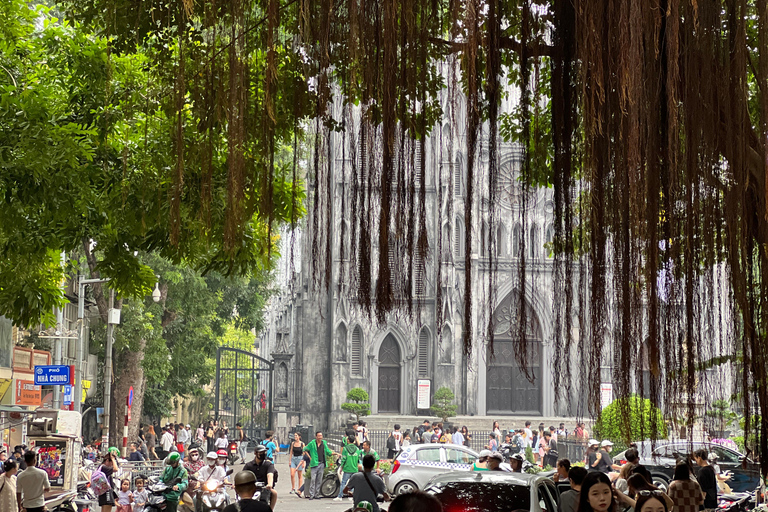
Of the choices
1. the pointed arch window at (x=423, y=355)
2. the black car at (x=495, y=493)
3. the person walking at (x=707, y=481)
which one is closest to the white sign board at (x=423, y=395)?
the pointed arch window at (x=423, y=355)

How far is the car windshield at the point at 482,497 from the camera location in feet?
31.4

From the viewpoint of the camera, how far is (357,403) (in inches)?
1850

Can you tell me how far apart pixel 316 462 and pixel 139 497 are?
8.66 meters

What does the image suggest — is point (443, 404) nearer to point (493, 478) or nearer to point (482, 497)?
point (493, 478)

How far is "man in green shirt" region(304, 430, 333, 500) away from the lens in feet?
79.6

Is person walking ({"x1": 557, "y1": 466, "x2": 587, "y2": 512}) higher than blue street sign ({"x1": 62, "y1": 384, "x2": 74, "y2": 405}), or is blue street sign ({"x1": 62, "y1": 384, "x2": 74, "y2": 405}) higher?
blue street sign ({"x1": 62, "y1": 384, "x2": 74, "y2": 405})

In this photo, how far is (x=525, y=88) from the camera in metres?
4.29

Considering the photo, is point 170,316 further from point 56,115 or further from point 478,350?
point 56,115

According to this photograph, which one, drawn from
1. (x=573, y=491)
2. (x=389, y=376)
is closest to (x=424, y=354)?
(x=389, y=376)

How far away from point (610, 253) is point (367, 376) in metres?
45.5

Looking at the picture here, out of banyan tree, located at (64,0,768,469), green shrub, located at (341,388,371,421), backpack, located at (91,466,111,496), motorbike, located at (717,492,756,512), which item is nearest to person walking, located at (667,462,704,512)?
motorbike, located at (717,492,756,512)

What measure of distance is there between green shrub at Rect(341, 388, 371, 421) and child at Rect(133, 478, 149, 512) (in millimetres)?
29975

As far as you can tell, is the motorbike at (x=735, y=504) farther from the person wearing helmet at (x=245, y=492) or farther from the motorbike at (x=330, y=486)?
the motorbike at (x=330, y=486)

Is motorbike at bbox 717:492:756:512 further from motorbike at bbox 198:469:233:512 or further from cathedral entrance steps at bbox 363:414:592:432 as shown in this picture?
cathedral entrance steps at bbox 363:414:592:432
